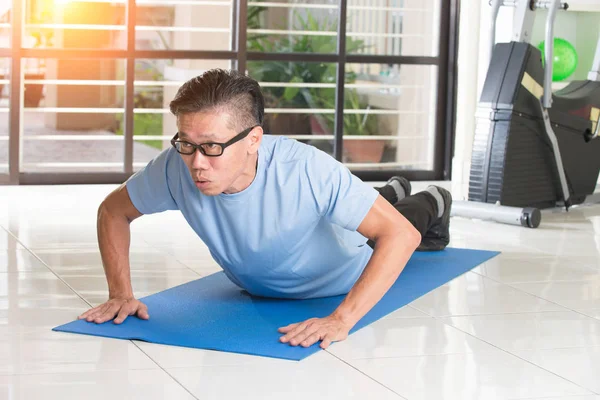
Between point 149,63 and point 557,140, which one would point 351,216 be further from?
point 149,63

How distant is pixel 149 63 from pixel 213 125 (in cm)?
374

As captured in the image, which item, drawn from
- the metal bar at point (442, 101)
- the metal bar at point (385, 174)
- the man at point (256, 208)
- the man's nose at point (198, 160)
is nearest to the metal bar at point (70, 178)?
the metal bar at point (385, 174)

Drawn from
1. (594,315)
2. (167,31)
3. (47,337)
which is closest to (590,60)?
(167,31)

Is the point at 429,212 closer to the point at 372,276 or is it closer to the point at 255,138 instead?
the point at 372,276

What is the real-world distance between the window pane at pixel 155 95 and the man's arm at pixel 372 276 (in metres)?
3.65

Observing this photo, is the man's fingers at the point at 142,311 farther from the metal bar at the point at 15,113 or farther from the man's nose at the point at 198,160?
the metal bar at the point at 15,113

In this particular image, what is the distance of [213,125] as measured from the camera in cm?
239

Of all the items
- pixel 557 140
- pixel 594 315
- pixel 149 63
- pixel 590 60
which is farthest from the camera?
pixel 590 60

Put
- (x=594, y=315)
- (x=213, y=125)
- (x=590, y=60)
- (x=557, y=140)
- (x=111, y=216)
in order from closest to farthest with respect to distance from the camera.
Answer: (x=213, y=125)
(x=111, y=216)
(x=594, y=315)
(x=557, y=140)
(x=590, y=60)

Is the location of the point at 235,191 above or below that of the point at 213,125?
below

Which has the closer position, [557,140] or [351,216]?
[351,216]

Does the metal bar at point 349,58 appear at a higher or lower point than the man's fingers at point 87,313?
higher

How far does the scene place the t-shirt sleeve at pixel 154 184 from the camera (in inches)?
106

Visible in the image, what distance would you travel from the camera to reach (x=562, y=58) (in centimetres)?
578
